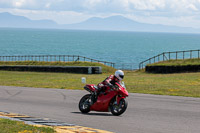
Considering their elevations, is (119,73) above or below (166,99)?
above

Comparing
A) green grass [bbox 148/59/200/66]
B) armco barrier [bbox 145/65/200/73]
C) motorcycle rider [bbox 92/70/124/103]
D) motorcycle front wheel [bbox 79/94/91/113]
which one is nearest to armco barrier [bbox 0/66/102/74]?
armco barrier [bbox 145/65/200/73]

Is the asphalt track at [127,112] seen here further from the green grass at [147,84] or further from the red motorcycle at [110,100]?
the green grass at [147,84]

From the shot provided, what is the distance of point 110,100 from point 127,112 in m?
1.09

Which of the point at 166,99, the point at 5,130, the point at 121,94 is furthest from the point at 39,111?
the point at 166,99

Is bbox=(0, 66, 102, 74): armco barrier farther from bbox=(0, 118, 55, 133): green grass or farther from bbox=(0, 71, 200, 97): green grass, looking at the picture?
bbox=(0, 118, 55, 133): green grass

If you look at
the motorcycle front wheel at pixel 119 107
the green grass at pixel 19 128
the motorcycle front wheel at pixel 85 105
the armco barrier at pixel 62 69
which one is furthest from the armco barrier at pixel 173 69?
the green grass at pixel 19 128

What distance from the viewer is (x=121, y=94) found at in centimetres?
1081

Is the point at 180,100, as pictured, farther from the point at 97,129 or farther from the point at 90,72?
the point at 90,72

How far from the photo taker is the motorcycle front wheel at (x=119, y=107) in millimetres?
11062

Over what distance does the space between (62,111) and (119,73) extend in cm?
272

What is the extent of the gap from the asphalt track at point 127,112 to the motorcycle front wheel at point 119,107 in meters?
0.16

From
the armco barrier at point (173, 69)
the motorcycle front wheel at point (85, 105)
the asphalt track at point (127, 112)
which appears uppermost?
the armco barrier at point (173, 69)

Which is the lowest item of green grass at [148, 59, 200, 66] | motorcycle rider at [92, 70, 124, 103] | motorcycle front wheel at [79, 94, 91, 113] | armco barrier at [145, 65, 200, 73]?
motorcycle front wheel at [79, 94, 91, 113]

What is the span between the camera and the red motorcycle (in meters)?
10.9
